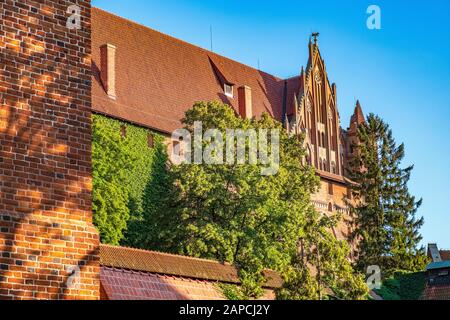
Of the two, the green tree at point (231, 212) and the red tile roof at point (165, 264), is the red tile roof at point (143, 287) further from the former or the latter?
the green tree at point (231, 212)

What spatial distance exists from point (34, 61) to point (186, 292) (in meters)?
8.33

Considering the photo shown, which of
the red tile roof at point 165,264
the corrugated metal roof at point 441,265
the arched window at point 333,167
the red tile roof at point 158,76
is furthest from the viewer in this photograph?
the arched window at point 333,167

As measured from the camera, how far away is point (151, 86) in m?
45.4

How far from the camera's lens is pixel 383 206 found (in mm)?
50938

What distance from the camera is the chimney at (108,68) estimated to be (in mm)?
41188

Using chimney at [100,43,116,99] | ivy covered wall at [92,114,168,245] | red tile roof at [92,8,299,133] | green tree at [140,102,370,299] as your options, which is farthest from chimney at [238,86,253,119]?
green tree at [140,102,370,299]

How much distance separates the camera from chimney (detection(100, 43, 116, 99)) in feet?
135

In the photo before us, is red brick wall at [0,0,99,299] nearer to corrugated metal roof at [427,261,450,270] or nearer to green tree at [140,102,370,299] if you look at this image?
green tree at [140,102,370,299]

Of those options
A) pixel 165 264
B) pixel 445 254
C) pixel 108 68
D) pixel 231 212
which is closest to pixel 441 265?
pixel 231 212

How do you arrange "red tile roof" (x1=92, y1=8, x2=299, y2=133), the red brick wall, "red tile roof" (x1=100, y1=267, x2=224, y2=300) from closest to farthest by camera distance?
the red brick wall
"red tile roof" (x1=100, y1=267, x2=224, y2=300)
"red tile roof" (x1=92, y1=8, x2=299, y2=133)

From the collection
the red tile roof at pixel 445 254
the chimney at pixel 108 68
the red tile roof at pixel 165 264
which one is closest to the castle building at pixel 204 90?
the chimney at pixel 108 68

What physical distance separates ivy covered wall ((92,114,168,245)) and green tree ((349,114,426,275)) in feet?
39.3

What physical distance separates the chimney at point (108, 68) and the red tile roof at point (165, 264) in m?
20.2

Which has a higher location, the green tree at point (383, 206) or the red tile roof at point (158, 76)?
the red tile roof at point (158, 76)
